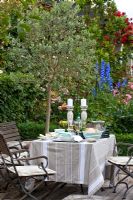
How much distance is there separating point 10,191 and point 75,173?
124 cm

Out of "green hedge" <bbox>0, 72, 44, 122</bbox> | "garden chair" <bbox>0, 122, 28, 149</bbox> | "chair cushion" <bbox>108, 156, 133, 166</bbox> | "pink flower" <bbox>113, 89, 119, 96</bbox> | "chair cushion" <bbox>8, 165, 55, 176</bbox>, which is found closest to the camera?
"chair cushion" <bbox>8, 165, 55, 176</bbox>

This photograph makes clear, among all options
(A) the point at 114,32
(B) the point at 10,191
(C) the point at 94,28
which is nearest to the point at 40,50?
(B) the point at 10,191

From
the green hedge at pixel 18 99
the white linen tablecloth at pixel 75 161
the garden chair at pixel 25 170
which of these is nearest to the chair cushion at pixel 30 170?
the garden chair at pixel 25 170

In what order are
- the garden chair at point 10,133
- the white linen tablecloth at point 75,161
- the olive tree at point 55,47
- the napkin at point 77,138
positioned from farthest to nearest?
the olive tree at point 55,47, the garden chair at point 10,133, the napkin at point 77,138, the white linen tablecloth at point 75,161

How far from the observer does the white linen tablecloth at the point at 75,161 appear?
6.09m

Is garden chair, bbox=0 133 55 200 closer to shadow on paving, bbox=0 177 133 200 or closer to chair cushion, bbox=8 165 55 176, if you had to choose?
chair cushion, bbox=8 165 55 176

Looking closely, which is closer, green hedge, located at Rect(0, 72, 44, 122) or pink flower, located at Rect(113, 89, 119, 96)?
green hedge, located at Rect(0, 72, 44, 122)

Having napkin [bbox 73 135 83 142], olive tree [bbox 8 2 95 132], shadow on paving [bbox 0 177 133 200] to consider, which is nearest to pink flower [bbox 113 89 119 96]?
olive tree [bbox 8 2 95 132]

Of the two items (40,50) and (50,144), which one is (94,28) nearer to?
(40,50)

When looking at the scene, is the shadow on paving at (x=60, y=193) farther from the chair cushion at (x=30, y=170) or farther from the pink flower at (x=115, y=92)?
the pink flower at (x=115, y=92)

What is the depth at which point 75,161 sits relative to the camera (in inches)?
243

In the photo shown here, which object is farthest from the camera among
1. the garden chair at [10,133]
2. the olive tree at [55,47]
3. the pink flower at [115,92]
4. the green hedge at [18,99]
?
the pink flower at [115,92]

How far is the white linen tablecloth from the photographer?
20.0 feet

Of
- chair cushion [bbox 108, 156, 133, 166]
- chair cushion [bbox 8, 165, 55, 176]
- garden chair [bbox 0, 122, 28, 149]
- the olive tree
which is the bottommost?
chair cushion [bbox 8, 165, 55, 176]
